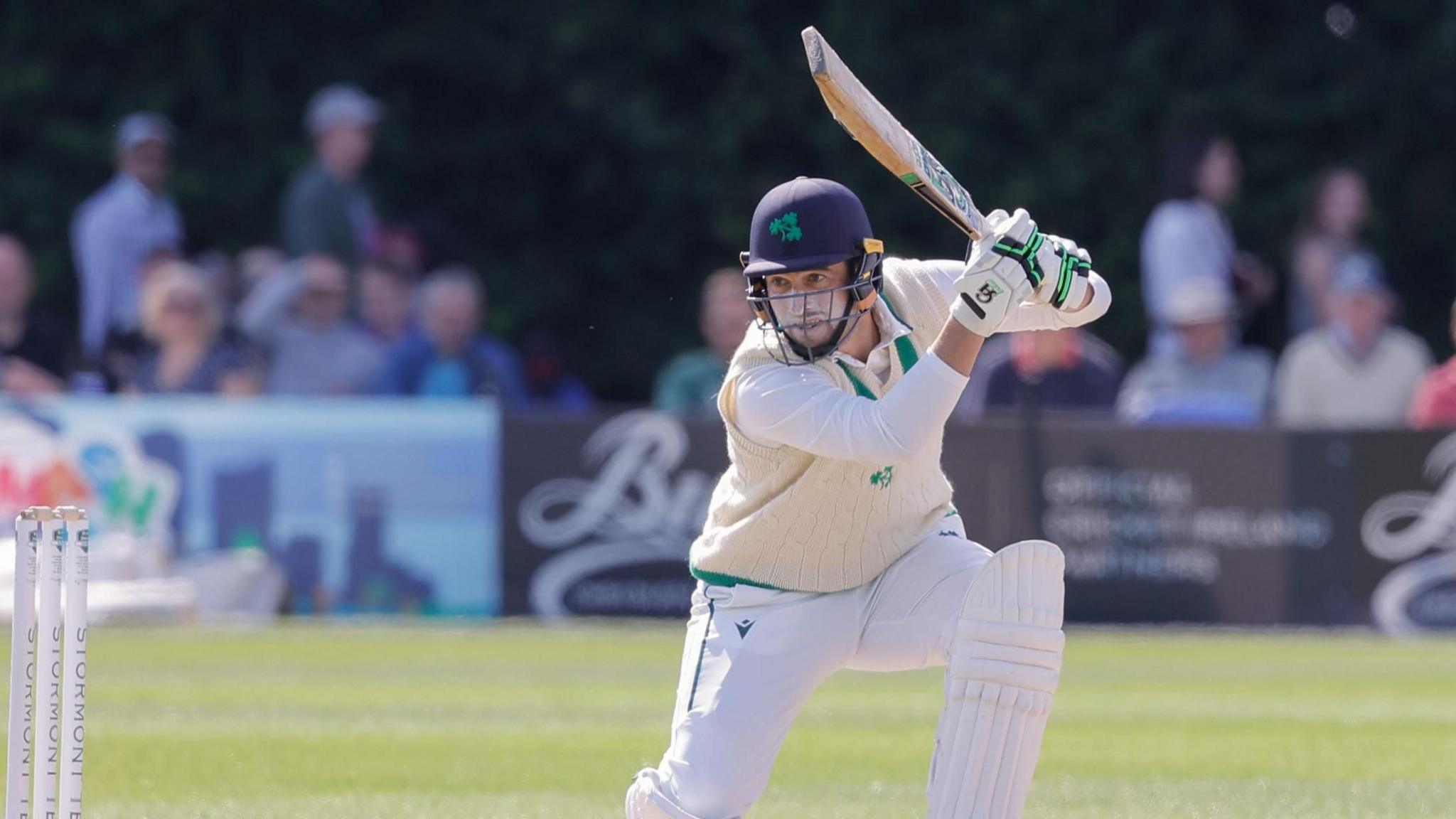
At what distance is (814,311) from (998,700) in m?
0.93

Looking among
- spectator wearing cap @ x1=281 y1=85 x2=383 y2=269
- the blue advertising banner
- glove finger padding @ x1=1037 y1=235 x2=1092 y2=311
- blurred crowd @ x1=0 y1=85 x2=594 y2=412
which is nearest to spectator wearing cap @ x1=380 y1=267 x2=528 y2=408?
blurred crowd @ x1=0 y1=85 x2=594 y2=412

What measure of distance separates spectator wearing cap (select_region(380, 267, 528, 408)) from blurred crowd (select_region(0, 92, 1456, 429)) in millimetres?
12

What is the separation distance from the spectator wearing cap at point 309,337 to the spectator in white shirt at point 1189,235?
14.3 ft

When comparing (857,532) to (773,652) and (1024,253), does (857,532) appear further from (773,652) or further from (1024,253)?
(1024,253)

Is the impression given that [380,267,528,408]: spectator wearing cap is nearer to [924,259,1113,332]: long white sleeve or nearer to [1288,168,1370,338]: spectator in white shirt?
[1288,168,1370,338]: spectator in white shirt

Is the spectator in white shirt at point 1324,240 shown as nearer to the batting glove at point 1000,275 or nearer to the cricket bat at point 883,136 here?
the cricket bat at point 883,136

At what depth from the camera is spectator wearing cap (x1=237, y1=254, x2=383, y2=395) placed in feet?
44.1

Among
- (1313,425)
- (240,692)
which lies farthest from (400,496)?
(1313,425)

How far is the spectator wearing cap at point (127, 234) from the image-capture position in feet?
45.6

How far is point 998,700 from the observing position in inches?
195

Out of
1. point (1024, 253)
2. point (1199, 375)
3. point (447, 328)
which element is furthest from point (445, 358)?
point (1024, 253)

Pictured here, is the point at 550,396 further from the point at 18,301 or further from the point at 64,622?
the point at 64,622

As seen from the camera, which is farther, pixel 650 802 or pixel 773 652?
pixel 773 652

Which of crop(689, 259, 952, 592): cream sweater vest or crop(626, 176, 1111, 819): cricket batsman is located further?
crop(689, 259, 952, 592): cream sweater vest
